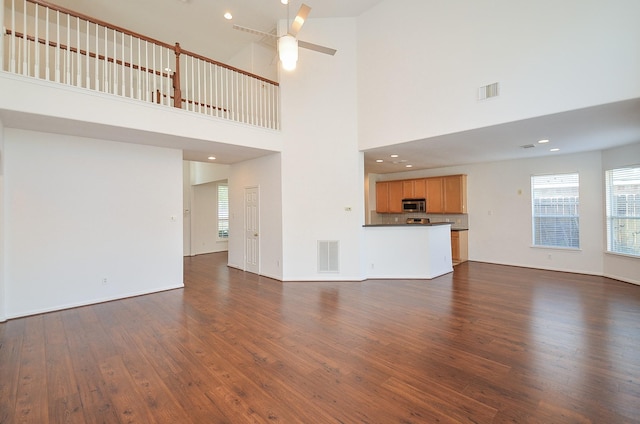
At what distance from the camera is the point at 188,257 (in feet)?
30.2

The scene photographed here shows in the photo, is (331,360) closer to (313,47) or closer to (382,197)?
(313,47)

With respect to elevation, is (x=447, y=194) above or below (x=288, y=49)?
below

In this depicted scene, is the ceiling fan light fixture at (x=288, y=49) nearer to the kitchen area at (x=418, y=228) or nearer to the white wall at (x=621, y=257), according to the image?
the kitchen area at (x=418, y=228)

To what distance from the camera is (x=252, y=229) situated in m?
6.73

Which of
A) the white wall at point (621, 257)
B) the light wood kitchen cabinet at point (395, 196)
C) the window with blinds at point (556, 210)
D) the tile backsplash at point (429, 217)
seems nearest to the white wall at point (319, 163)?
the tile backsplash at point (429, 217)

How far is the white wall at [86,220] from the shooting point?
4.12 m

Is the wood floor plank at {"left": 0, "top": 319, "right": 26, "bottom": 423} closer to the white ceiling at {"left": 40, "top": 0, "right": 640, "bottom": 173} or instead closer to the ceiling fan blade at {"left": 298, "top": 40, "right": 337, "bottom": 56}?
the white ceiling at {"left": 40, "top": 0, "right": 640, "bottom": 173}

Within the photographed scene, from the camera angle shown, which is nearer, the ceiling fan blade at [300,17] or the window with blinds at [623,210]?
the ceiling fan blade at [300,17]

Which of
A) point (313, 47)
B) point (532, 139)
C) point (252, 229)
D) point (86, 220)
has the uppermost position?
point (313, 47)

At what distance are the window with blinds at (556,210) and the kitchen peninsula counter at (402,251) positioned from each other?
2825 mm

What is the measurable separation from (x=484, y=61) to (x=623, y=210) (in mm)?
4355

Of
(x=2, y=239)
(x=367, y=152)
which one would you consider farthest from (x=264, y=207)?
(x=2, y=239)

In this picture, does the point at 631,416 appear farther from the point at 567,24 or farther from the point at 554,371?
the point at 567,24

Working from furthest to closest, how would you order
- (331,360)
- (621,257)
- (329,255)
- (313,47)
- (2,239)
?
(329,255) < (621,257) < (2,239) < (313,47) < (331,360)
